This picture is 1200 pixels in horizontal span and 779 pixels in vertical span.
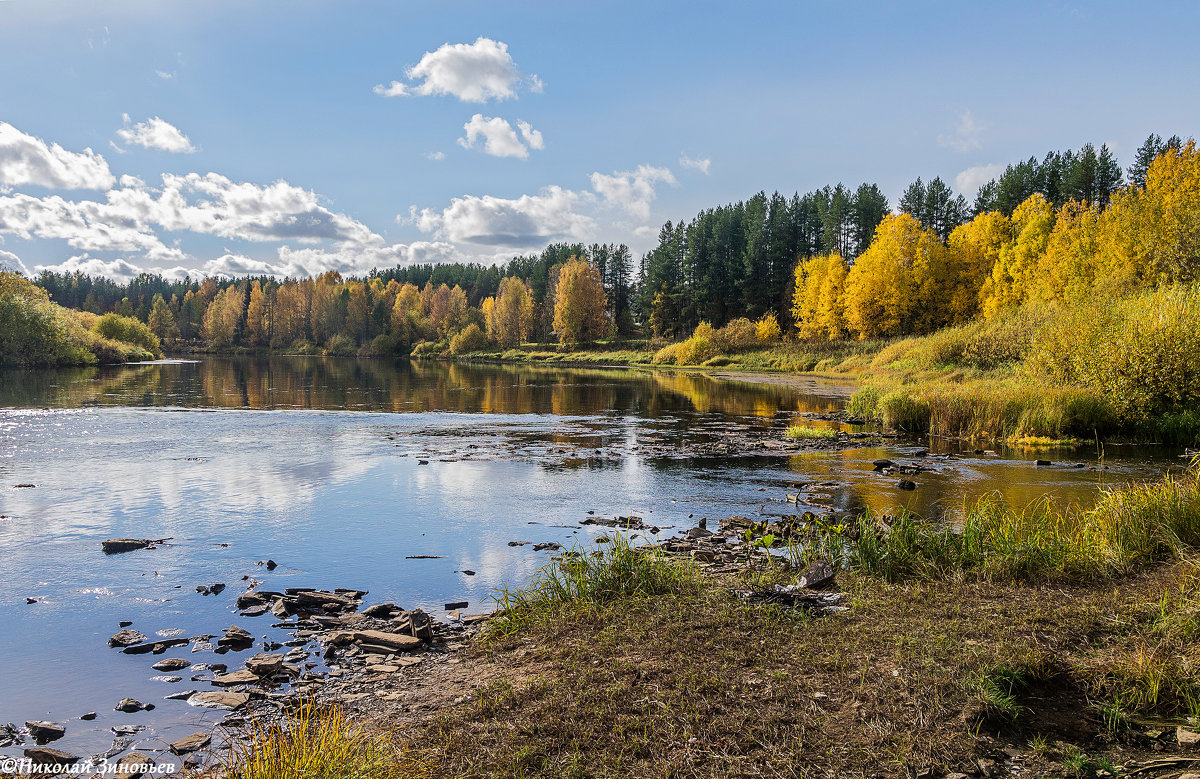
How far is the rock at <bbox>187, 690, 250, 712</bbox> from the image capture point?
641 cm

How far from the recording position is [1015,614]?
22.2ft

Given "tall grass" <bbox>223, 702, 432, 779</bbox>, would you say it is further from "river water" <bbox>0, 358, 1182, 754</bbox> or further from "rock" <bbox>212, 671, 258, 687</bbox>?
"river water" <bbox>0, 358, 1182, 754</bbox>

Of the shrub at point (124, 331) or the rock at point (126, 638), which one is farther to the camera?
the shrub at point (124, 331)

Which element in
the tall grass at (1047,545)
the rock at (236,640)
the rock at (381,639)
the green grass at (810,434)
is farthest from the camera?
the green grass at (810,434)

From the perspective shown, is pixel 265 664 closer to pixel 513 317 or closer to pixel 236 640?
pixel 236 640

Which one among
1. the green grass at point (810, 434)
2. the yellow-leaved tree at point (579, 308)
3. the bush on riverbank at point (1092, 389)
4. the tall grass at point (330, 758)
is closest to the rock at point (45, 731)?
the tall grass at point (330, 758)

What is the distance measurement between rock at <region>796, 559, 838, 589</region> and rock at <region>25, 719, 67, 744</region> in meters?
7.65

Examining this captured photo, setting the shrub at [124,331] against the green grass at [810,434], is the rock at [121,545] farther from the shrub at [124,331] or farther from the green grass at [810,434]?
the shrub at [124,331]

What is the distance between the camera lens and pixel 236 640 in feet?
25.7

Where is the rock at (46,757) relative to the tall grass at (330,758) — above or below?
below

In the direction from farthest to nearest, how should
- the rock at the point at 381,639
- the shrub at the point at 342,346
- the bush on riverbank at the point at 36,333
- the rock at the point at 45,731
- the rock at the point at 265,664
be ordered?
the shrub at the point at 342,346 < the bush on riverbank at the point at 36,333 < the rock at the point at 381,639 < the rock at the point at 265,664 < the rock at the point at 45,731

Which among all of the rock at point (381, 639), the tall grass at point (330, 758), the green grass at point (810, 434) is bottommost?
the rock at point (381, 639)

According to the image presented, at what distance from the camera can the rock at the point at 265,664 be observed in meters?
7.10

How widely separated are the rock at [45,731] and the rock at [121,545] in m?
5.87
